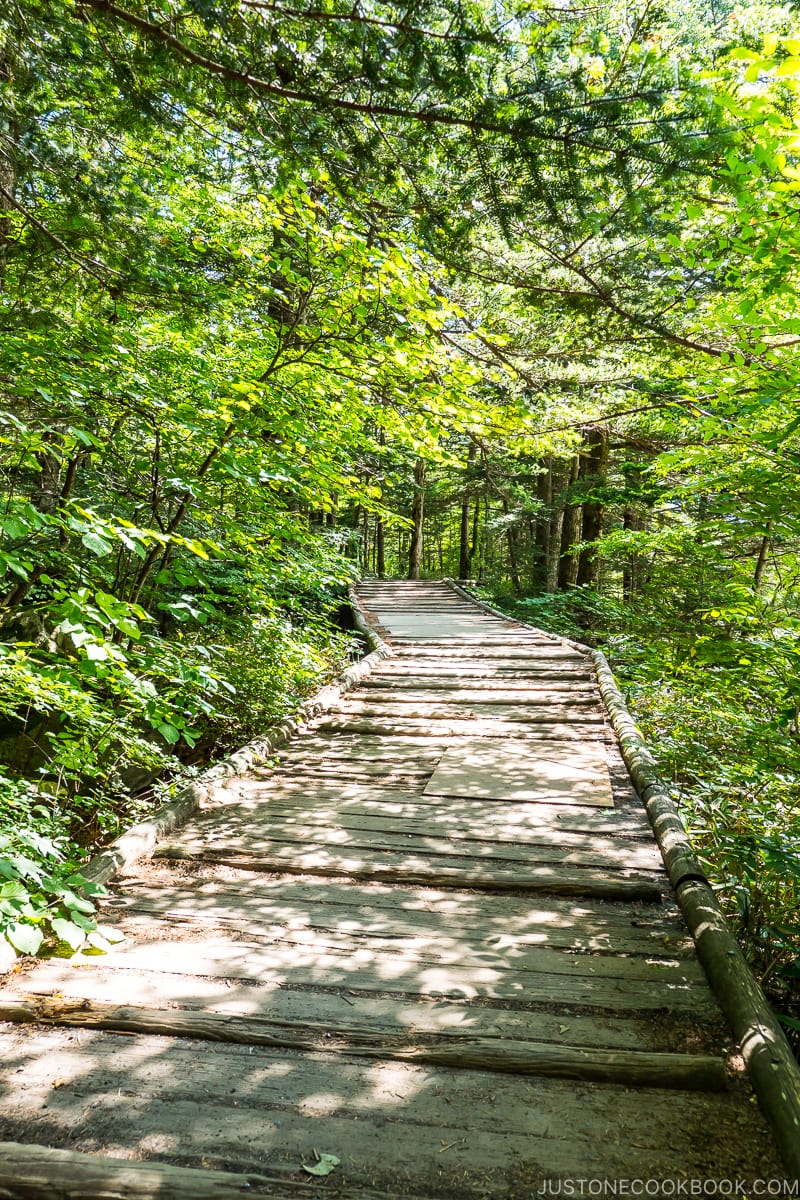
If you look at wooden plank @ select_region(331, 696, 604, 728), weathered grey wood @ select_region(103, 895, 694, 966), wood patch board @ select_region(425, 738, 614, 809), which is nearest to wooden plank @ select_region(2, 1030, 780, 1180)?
weathered grey wood @ select_region(103, 895, 694, 966)

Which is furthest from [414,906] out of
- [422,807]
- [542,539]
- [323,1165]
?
[542,539]

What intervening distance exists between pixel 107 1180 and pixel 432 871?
175cm

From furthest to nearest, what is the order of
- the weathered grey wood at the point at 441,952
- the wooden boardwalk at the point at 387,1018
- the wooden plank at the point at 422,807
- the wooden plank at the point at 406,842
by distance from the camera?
the wooden plank at the point at 422,807 < the wooden plank at the point at 406,842 < the weathered grey wood at the point at 441,952 < the wooden boardwalk at the point at 387,1018

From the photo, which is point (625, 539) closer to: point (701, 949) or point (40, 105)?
point (701, 949)

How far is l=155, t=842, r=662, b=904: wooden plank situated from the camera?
106 inches

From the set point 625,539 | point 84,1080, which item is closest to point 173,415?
point 84,1080

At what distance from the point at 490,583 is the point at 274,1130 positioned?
67.4 ft

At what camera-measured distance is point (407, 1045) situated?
1814 mm

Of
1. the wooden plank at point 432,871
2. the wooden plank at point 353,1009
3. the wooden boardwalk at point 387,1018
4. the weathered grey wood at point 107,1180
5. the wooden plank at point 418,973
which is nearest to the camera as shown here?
the weathered grey wood at point 107,1180

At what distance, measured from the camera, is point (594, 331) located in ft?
16.5

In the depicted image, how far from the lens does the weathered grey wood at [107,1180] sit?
1.33 meters

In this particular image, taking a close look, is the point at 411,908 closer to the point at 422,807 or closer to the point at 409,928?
the point at 409,928

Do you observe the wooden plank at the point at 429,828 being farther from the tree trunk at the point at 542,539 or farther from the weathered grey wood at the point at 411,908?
the tree trunk at the point at 542,539

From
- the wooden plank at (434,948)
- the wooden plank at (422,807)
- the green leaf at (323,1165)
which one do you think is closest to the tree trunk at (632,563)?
the wooden plank at (422,807)
